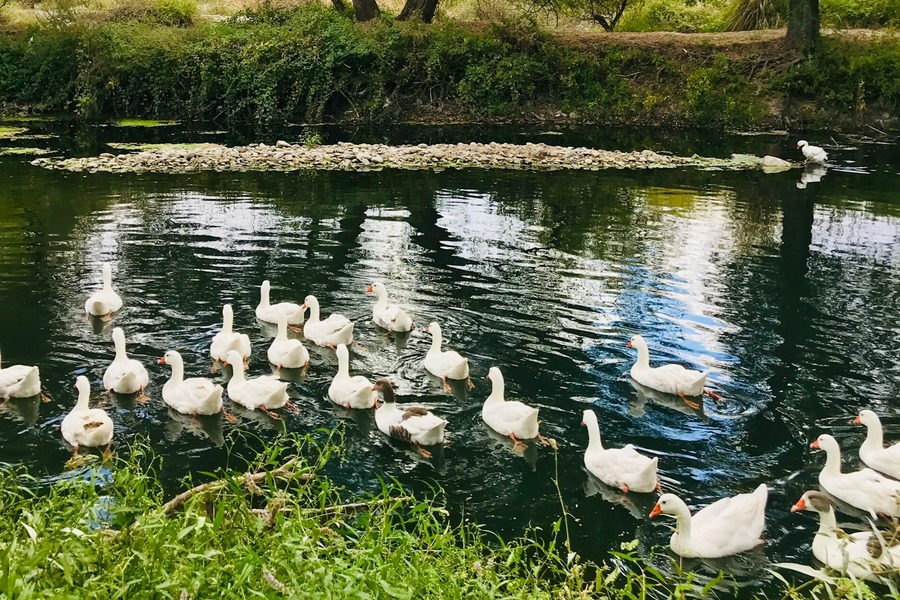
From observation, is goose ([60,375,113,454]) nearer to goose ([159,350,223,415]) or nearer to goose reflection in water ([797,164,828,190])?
goose ([159,350,223,415])

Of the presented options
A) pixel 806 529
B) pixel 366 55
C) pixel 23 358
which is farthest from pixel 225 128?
pixel 806 529

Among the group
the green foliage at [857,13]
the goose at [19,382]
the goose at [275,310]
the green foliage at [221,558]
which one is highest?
the green foliage at [857,13]

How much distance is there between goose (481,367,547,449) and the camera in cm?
871

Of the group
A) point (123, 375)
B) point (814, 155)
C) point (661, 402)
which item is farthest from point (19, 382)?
point (814, 155)

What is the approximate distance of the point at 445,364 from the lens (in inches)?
402

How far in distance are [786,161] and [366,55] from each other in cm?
1720

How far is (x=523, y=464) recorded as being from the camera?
8484mm

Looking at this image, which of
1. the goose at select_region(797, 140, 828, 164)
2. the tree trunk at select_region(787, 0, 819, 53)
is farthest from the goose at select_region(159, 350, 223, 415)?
the tree trunk at select_region(787, 0, 819, 53)

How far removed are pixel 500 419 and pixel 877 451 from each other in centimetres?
355

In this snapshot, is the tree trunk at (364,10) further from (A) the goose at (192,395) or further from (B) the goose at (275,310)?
(A) the goose at (192,395)

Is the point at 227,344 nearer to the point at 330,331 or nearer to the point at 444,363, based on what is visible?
the point at 330,331

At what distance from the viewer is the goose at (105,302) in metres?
11.9

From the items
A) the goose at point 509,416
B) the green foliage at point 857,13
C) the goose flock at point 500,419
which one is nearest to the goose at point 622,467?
the goose flock at point 500,419

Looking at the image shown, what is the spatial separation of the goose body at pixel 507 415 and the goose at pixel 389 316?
7.99 feet
